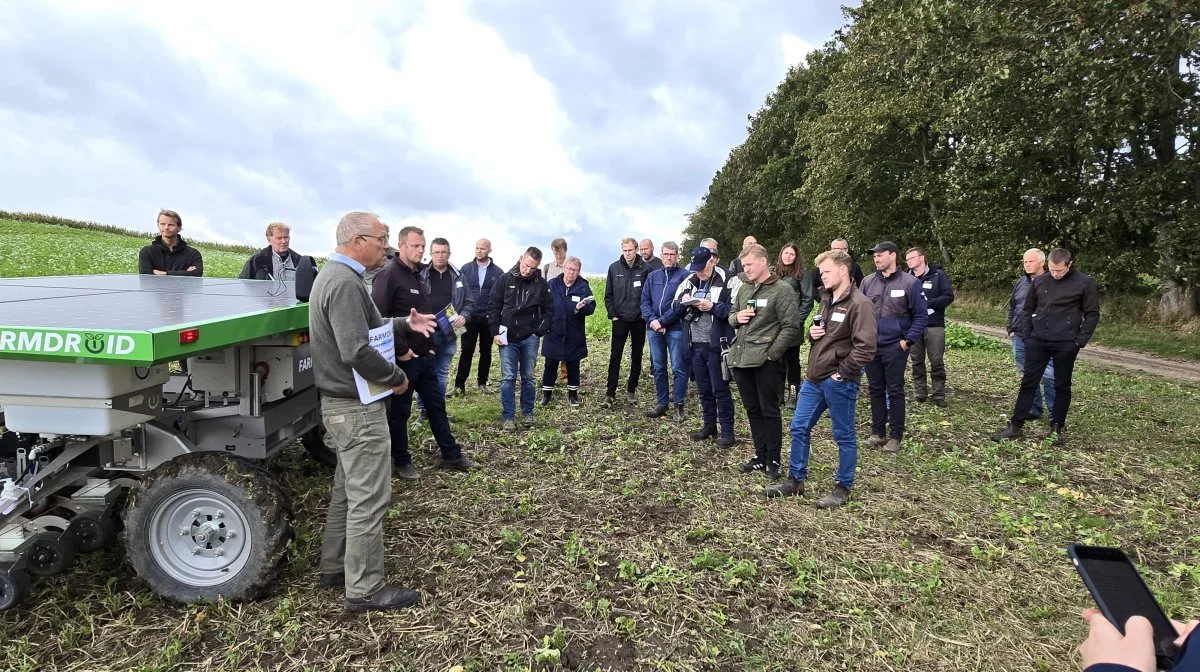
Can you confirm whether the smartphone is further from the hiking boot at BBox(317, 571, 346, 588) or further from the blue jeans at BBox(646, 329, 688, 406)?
the blue jeans at BBox(646, 329, 688, 406)

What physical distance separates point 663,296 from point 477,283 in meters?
2.88

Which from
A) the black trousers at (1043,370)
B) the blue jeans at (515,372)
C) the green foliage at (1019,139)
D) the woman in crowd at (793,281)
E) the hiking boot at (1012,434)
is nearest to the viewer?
the black trousers at (1043,370)

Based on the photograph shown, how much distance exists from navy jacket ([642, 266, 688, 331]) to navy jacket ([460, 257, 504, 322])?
7.76ft

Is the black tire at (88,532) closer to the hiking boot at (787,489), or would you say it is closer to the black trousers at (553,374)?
the hiking boot at (787,489)

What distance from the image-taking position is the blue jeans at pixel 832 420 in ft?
16.9

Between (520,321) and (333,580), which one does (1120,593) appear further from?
(520,321)

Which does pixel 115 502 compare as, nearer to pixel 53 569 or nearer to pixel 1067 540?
pixel 53 569

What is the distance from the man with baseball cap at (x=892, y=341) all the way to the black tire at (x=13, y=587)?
702 cm

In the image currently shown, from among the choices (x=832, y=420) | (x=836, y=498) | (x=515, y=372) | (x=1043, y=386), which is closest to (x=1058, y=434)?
(x=1043, y=386)

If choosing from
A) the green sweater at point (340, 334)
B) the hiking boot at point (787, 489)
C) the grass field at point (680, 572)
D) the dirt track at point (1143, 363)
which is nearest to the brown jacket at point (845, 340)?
the hiking boot at point (787, 489)

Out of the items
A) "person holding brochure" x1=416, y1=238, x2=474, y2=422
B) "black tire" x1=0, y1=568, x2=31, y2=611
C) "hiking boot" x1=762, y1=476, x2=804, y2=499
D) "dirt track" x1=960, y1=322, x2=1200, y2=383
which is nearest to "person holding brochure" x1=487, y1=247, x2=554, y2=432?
Answer: "person holding brochure" x1=416, y1=238, x2=474, y2=422

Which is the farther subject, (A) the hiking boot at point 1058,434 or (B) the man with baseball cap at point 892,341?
(A) the hiking boot at point 1058,434

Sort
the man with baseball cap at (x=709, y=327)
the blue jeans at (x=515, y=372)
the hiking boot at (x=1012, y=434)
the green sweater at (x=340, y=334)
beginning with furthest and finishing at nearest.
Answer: the blue jeans at (x=515, y=372)
the hiking boot at (x=1012, y=434)
the man with baseball cap at (x=709, y=327)
the green sweater at (x=340, y=334)

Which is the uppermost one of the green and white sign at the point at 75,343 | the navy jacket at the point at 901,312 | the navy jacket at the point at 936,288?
the navy jacket at the point at 936,288
